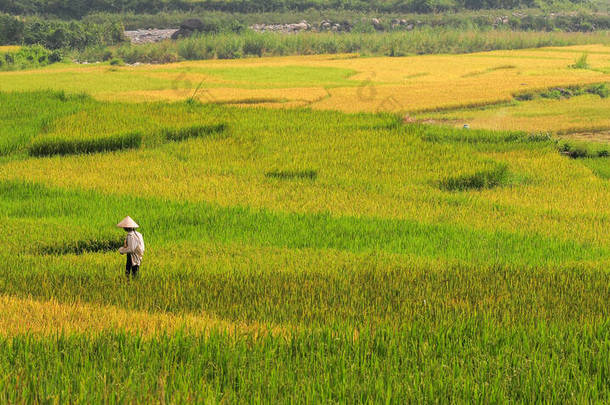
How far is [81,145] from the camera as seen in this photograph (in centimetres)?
1509

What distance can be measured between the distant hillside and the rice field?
144 ft

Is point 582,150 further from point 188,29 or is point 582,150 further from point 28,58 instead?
point 188,29

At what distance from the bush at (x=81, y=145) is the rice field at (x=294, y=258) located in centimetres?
4

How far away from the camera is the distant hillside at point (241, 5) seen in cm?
6016

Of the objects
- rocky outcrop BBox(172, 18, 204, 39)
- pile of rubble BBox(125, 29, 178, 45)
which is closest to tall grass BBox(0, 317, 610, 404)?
pile of rubble BBox(125, 29, 178, 45)

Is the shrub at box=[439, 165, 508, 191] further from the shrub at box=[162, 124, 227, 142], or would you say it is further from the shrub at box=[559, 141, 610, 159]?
the shrub at box=[162, 124, 227, 142]

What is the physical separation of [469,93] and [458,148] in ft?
43.4

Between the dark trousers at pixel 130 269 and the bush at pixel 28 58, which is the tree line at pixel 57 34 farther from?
the dark trousers at pixel 130 269

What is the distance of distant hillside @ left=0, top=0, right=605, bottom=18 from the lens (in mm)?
60156

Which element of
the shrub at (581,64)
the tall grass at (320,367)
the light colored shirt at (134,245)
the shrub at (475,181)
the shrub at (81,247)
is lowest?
the shrub at (581,64)

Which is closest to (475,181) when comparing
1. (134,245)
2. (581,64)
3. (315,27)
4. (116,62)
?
(134,245)

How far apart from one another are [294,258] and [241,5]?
6084cm

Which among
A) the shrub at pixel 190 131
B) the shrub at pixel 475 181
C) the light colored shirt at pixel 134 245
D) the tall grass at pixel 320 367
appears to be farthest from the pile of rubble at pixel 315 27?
the tall grass at pixel 320 367

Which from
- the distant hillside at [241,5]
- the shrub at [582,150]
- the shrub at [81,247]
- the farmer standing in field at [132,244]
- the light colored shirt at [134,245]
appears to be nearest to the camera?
the farmer standing in field at [132,244]
